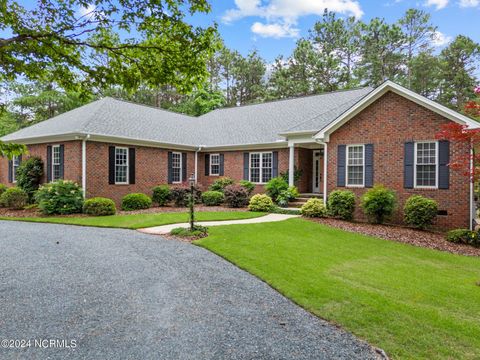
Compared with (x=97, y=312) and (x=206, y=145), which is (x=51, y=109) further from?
(x=97, y=312)

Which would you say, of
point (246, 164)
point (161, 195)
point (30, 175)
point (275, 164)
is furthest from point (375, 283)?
point (30, 175)

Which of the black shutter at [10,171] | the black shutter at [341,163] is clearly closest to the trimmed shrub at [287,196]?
the black shutter at [341,163]

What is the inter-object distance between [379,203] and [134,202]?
1049cm

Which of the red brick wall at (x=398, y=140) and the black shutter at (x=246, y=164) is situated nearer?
the red brick wall at (x=398, y=140)

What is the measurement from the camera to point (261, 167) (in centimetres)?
1752

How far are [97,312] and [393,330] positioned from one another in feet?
12.3

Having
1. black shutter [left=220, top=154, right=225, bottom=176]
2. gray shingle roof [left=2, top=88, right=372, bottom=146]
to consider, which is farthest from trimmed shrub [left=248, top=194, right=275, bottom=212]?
black shutter [left=220, top=154, right=225, bottom=176]

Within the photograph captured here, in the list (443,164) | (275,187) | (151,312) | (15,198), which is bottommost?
(151,312)

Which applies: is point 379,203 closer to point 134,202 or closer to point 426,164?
point 426,164

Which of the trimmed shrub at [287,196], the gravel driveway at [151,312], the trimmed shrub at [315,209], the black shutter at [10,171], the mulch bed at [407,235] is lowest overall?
the mulch bed at [407,235]

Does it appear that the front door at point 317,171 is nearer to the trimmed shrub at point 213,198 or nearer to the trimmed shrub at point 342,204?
the trimmed shrub at point 342,204

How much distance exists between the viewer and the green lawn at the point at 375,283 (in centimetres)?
367

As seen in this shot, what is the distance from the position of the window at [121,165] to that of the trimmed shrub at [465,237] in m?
13.7

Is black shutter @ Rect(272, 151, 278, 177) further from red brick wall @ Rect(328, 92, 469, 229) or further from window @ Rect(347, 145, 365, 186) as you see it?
window @ Rect(347, 145, 365, 186)
